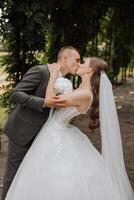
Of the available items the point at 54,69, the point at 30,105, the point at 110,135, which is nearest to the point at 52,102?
the point at 30,105

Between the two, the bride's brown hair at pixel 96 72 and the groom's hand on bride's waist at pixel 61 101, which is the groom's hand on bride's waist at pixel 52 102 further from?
the bride's brown hair at pixel 96 72

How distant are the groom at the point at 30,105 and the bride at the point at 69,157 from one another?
0.07 m

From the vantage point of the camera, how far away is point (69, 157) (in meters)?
4.39

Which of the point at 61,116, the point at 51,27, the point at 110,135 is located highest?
the point at 51,27

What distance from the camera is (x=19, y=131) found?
172 inches

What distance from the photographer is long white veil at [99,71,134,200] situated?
15.1ft

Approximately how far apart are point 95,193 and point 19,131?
79cm

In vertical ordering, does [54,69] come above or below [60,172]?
above

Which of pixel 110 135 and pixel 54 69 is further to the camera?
pixel 110 135

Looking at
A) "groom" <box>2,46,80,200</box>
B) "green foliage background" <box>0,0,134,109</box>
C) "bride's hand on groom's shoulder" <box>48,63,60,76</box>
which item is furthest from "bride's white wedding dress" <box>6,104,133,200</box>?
"green foliage background" <box>0,0,134,109</box>

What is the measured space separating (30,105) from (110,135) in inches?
35.6

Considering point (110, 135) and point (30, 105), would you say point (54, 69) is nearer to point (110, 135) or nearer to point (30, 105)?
point (30, 105)

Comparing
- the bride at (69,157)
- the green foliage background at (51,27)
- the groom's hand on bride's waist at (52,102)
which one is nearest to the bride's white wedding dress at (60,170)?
the bride at (69,157)

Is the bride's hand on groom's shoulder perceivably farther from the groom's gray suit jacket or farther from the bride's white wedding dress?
the bride's white wedding dress
